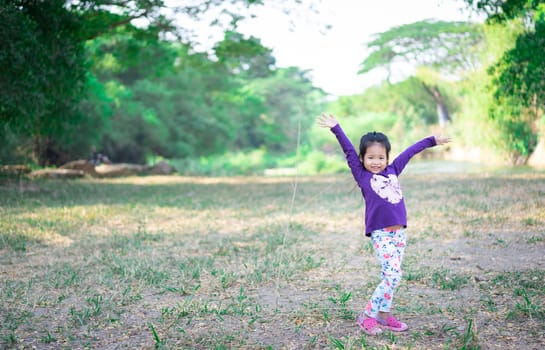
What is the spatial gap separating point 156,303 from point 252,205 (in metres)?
5.74

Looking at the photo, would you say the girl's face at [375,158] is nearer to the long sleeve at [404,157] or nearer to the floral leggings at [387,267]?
the long sleeve at [404,157]

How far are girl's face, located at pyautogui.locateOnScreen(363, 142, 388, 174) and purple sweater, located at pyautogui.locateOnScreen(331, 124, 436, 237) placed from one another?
0.14ft

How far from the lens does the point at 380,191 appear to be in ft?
10.3

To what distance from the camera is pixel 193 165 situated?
2591 cm

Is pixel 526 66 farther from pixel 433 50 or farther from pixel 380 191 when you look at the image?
pixel 433 50

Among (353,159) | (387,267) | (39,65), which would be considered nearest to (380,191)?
(353,159)

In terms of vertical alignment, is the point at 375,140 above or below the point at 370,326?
above

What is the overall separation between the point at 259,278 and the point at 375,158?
1.64m

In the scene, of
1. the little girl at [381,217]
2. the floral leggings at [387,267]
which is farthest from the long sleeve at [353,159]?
the floral leggings at [387,267]

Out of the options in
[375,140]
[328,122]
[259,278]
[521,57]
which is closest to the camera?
[375,140]

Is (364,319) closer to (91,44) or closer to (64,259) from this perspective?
(64,259)

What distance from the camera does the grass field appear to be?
3.05 meters

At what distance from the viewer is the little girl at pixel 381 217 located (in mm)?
3072

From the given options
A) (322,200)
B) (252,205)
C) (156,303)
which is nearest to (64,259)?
(156,303)
